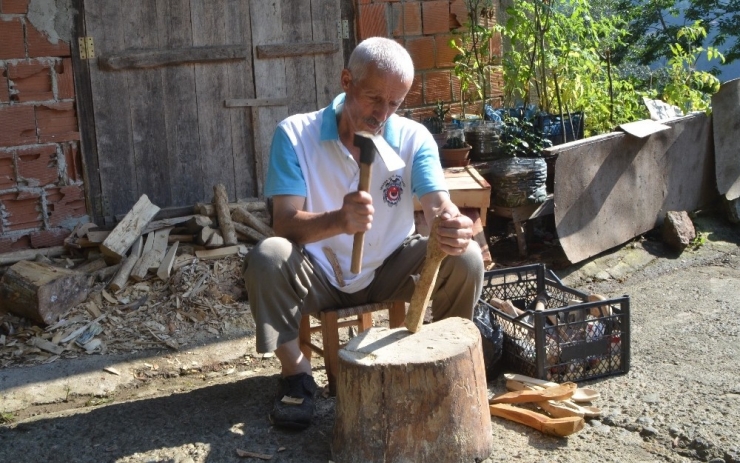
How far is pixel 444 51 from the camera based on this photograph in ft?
23.4

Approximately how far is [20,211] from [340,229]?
3.21 metres

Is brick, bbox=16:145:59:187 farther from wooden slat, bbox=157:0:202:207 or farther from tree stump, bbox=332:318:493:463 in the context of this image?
tree stump, bbox=332:318:493:463

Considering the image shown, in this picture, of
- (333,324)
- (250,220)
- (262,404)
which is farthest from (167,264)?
(333,324)

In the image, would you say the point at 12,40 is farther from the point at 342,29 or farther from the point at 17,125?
the point at 342,29

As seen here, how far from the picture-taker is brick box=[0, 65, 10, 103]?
567 cm

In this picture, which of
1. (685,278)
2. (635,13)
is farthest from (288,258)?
(635,13)

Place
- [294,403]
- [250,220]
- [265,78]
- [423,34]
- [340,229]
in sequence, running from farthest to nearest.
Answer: [423,34], [265,78], [250,220], [294,403], [340,229]

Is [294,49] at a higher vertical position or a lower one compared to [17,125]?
higher

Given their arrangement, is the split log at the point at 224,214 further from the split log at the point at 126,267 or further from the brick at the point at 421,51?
the brick at the point at 421,51

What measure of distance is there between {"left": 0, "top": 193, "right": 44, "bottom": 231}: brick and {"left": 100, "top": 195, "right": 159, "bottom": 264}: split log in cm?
58

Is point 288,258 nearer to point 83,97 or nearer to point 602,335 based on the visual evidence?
point 602,335

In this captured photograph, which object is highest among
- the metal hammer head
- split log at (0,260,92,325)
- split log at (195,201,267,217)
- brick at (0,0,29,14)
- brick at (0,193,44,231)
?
brick at (0,0,29,14)

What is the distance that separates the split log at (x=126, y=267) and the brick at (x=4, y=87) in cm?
123

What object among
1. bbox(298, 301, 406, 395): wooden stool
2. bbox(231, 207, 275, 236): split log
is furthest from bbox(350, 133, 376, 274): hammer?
bbox(231, 207, 275, 236): split log
